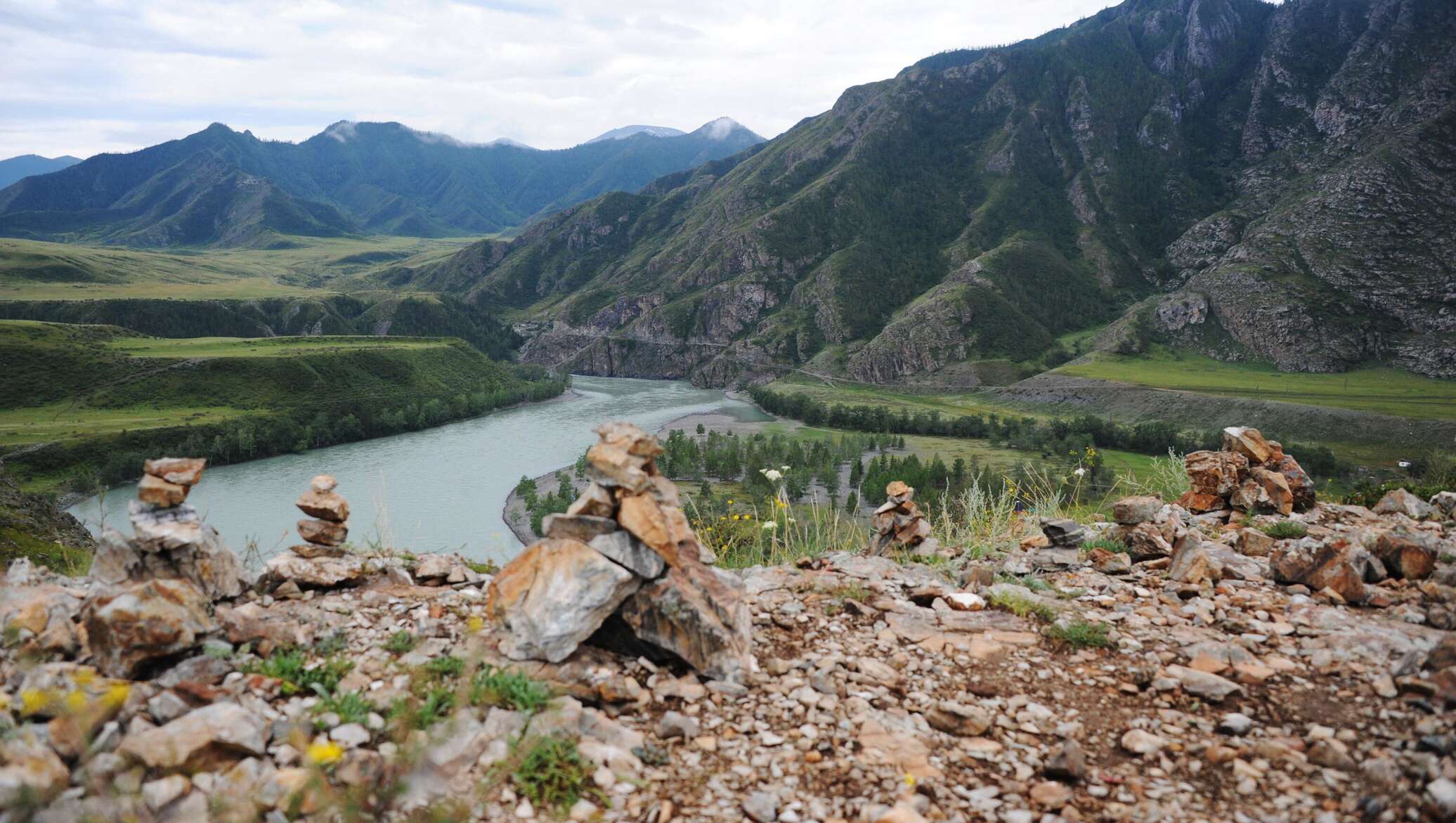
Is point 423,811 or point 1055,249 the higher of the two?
point 1055,249

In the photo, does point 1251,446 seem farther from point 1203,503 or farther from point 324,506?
point 324,506

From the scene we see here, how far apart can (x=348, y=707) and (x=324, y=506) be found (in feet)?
13.3

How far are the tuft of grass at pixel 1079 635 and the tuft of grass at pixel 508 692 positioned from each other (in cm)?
431

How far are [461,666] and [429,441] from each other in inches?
3610

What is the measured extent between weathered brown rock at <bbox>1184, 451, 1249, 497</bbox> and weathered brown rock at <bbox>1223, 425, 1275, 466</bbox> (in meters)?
0.12

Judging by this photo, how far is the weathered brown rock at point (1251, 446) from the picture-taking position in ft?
34.5

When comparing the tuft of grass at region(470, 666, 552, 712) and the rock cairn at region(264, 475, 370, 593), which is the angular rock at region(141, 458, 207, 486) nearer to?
the rock cairn at region(264, 475, 370, 593)

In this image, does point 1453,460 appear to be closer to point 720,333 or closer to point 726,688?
point 726,688

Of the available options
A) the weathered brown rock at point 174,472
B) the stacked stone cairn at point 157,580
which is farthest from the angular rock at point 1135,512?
the weathered brown rock at point 174,472

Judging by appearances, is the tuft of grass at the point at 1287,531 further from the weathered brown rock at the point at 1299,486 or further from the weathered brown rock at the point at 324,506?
the weathered brown rock at the point at 324,506

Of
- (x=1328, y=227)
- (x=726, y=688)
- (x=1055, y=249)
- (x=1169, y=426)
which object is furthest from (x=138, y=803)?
(x=1055, y=249)

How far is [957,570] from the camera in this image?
27.0 feet

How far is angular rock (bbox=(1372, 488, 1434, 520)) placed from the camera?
29.4 ft

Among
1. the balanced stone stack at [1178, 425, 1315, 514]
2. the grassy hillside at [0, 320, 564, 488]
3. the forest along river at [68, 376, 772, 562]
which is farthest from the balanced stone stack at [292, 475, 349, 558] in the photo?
the grassy hillside at [0, 320, 564, 488]
